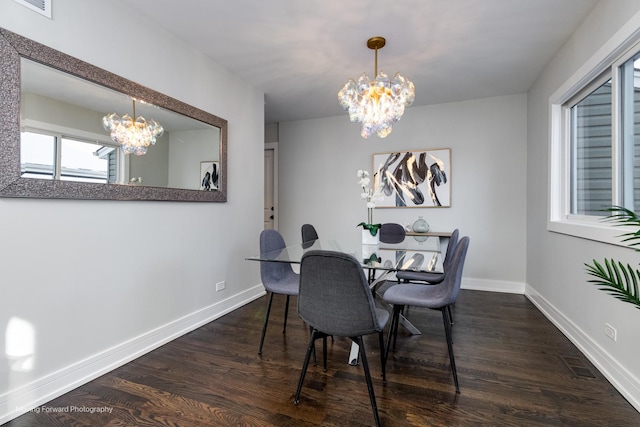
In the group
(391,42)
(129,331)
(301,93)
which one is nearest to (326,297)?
(129,331)

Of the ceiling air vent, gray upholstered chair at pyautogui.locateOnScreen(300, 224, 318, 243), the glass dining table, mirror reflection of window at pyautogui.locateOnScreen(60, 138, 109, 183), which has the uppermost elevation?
the ceiling air vent

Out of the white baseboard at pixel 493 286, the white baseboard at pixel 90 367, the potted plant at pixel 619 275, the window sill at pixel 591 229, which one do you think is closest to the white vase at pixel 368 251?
the potted plant at pixel 619 275

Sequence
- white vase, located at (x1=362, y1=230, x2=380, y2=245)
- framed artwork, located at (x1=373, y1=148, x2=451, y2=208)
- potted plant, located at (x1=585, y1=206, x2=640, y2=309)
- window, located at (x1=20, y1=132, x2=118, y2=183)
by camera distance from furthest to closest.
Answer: framed artwork, located at (x1=373, y1=148, x2=451, y2=208)
white vase, located at (x1=362, y1=230, x2=380, y2=245)
window, located at (x1=20, y1=132, x2=118, y2=183)
potted plant, located at (x1=585, y1=206, x2=640, y2=309)

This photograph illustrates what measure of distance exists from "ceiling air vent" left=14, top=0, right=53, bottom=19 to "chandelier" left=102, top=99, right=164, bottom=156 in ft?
1.98

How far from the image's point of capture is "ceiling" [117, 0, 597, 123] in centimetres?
227

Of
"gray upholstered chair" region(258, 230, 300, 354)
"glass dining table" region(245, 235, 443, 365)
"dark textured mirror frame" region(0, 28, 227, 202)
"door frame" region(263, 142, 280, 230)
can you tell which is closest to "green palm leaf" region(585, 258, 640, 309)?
"glass dining table" region(245, 235, 443, 365)

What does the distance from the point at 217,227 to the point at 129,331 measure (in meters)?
1.19

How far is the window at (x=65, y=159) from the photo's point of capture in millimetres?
1722

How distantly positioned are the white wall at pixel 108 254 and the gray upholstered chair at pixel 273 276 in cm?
78

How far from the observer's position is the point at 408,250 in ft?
9.02

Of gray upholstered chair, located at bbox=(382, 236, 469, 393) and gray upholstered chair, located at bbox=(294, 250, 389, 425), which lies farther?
gray upholstered chair, located at bbox=(382, 236, 469, 393)

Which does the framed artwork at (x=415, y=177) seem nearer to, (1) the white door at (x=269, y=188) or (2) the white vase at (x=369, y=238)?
(2) the white vase at (x=369, y=238)

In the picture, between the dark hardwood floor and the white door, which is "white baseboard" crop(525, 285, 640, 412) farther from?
the white door

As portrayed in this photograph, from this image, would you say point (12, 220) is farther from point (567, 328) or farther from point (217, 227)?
point (567, 328)
